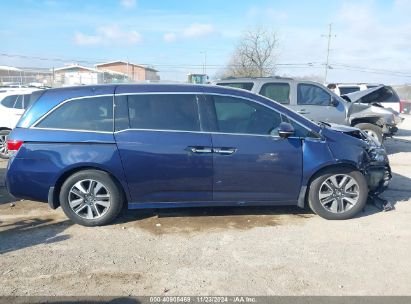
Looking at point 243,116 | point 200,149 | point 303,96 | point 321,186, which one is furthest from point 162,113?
point 303,96

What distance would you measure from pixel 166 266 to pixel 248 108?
221 cm

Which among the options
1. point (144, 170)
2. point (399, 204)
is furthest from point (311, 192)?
point (144, 170)

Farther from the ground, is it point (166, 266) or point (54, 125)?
point (54, 125)

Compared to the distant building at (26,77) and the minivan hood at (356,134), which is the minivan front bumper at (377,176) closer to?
the minivan hood at (356,134)

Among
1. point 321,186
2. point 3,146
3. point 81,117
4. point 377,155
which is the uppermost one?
point 81,117

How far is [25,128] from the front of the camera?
16.4ft

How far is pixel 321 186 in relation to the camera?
208 inches

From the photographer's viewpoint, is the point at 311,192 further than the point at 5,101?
No

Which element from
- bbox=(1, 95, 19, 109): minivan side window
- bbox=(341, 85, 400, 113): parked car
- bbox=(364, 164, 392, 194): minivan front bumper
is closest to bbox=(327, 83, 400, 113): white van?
bbox=(341, 85, 400, 113): parked car

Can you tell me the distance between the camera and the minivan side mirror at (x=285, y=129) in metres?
4.98

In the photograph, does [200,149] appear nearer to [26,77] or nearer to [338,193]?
[338,193]

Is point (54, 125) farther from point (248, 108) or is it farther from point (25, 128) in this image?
point (248, 108)

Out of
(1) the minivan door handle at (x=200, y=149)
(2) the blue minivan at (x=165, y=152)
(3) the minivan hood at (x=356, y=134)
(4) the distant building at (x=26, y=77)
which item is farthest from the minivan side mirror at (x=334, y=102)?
(4) the distant building at (x=26, y=77)

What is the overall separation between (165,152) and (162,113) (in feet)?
1.62
